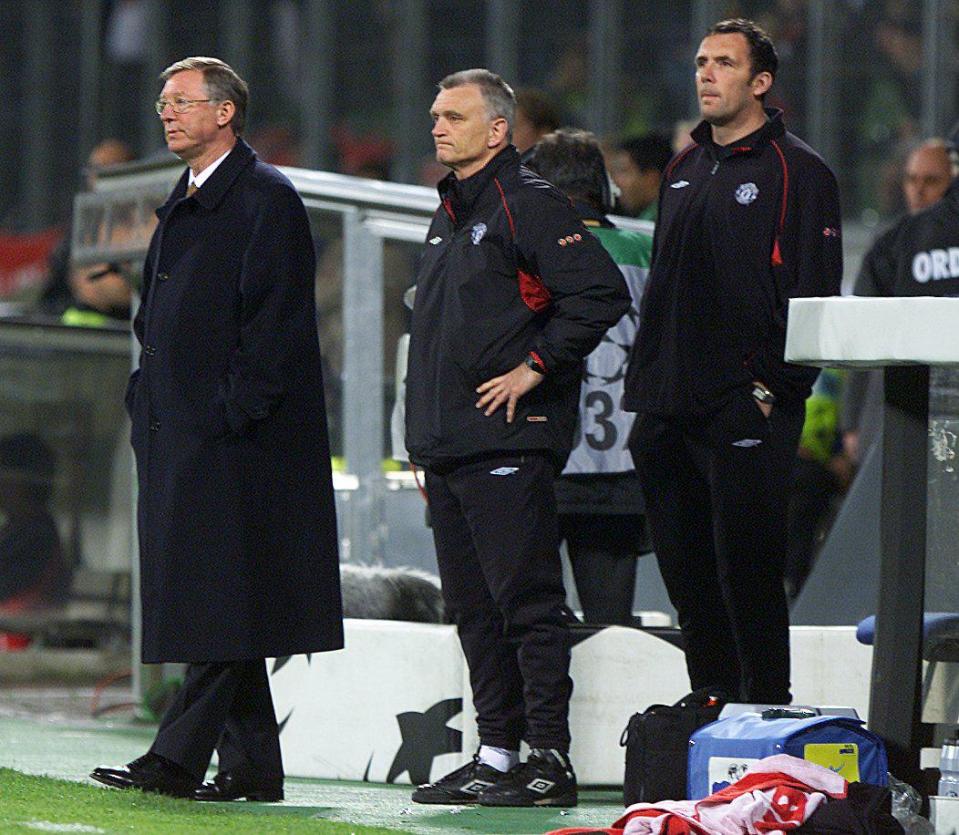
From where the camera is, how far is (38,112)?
969 inches

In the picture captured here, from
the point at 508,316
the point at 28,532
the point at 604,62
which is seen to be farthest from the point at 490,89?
the point at 604,62

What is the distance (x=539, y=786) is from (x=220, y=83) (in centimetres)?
208

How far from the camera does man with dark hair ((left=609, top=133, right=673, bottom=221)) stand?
921cm

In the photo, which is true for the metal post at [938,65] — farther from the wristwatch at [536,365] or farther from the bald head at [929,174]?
the wristwatch at [536,365]

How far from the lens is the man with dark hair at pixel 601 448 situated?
7.51 meters


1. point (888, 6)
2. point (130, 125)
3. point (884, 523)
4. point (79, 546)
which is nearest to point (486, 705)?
point (884, 523)

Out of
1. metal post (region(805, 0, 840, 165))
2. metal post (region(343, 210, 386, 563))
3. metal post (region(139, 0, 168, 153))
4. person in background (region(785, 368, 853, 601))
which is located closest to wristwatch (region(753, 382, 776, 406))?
metal post (region(343, 210, 386, 563))

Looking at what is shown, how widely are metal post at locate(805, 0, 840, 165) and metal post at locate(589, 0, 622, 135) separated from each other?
2192mm

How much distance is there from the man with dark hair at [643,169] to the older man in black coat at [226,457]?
279cm

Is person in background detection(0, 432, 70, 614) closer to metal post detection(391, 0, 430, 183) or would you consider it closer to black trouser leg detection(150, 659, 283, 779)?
black trouser leg detection(150, 659, 283, 779)

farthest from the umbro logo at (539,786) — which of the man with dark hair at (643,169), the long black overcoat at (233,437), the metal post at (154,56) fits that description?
the metal post at (154,56)

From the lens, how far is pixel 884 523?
19.4ft

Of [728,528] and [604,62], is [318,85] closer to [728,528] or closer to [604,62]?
[604,62]

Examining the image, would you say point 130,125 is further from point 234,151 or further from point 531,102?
point 234,151
